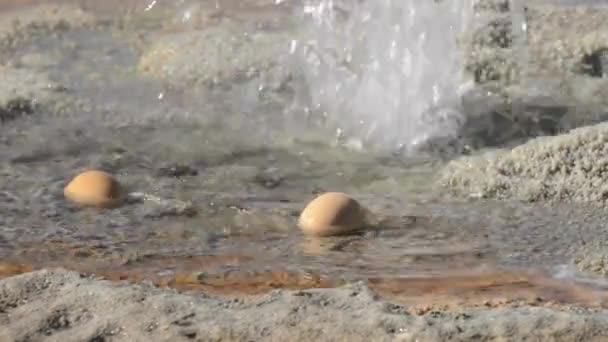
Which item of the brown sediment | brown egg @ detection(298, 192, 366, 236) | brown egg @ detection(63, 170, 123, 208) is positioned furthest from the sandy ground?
brown egg @ detection(63, 170, 123, 208)

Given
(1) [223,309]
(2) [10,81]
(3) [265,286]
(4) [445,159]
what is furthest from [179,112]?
(1) [223,309]

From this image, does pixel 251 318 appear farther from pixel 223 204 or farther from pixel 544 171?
pixel 544 171

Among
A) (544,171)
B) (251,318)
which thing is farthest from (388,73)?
(251,318)

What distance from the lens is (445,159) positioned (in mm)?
5270

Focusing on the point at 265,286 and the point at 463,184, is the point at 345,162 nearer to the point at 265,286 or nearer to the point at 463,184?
the point at 463,184

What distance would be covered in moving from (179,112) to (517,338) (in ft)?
10.7

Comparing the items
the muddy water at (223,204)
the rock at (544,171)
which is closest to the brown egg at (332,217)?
the muddy water at (223,204)

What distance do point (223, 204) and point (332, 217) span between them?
1.80 feet

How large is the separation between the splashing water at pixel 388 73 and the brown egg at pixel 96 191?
126cm

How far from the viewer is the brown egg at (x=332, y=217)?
13.9 feet

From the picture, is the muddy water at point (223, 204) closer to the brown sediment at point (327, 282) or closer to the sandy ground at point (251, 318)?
the brown sediment at point (327, 282)

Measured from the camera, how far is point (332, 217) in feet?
13.9

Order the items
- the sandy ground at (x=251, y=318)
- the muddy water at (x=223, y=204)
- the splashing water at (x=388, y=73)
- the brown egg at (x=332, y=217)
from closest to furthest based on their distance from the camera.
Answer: the sandy ground at (x=251, y=318), the muddy water at (x=223, y=204), the brown egg at (x=332, y=217), the splashing water at (x=388, y=73)

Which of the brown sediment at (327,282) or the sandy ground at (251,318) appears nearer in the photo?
the sandy ground at (251,318)
